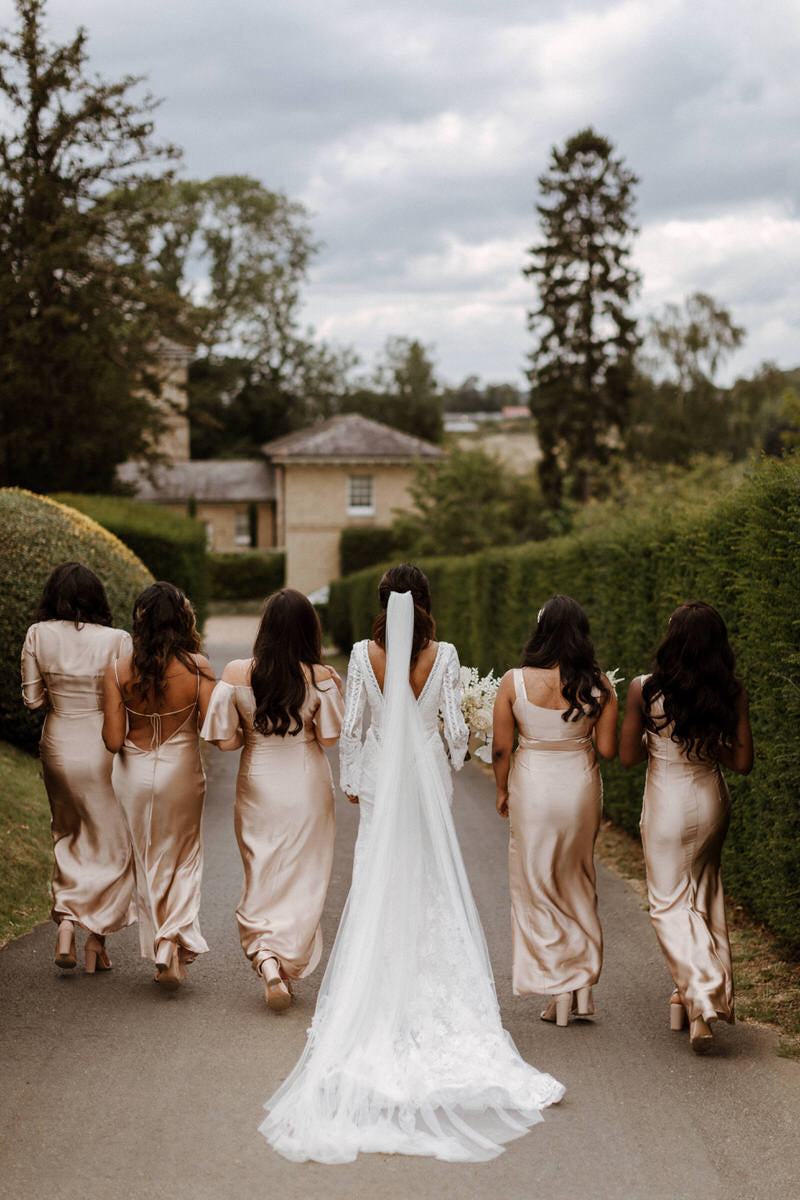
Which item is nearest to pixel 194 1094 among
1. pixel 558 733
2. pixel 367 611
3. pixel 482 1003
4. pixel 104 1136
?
pixel 104 1136

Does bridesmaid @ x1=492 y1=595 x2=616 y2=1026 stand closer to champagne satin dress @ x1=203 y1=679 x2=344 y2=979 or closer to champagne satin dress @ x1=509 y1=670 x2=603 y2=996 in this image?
champagne satin dress @ x1=509 y1=670 x2=603 y2=996

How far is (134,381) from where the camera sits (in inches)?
998

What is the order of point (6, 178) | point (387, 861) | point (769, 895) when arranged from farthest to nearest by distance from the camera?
point (6, 178)
point (769, 895)
point (387, 861)

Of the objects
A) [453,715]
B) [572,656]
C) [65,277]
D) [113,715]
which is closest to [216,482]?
[65,277]

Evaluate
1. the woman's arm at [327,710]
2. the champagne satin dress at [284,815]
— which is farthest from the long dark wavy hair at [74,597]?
the woman's arm at [327,710]

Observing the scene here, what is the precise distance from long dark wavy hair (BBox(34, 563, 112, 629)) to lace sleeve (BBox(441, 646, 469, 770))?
2.06 meters

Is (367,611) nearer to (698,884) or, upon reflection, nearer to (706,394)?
(698,884)

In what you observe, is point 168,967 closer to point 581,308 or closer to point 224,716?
point 224,716

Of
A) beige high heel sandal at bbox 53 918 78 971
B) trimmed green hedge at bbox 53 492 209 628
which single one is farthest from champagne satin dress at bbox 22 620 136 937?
trimmed green hedge at bbox 53 492 209 628

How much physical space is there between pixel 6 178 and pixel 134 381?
460 cm

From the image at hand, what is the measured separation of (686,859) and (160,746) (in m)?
2.77

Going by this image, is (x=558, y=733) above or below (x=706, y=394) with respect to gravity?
below

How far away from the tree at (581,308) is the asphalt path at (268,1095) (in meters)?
44.2

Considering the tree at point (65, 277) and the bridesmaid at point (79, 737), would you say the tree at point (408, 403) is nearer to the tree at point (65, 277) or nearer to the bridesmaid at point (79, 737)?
the tree at point (65, 277)
